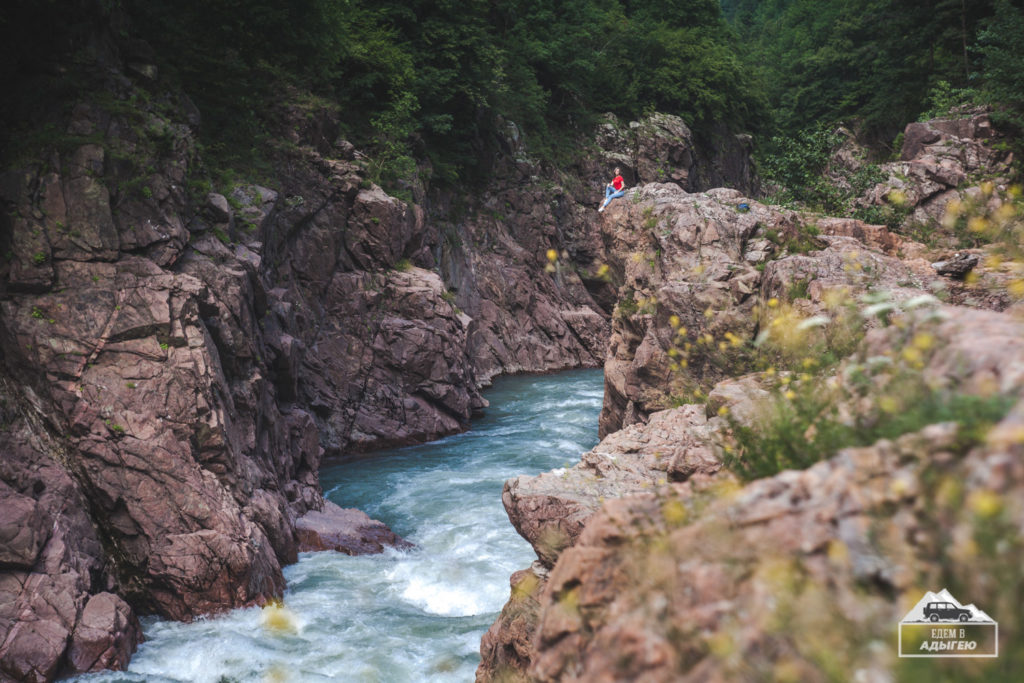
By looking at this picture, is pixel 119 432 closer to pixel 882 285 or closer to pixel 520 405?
pixel 882 285

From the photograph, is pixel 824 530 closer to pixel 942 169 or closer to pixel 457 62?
pixel 942 169

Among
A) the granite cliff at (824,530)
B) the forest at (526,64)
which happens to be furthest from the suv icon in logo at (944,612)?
the forest at (526,64)

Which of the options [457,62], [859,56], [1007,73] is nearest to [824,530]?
[1007,73]

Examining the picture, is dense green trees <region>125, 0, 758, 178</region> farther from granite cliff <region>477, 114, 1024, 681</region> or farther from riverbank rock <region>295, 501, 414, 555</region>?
granite cliff <region>477, 114, 1024, 681</region>

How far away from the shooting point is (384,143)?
23734mm

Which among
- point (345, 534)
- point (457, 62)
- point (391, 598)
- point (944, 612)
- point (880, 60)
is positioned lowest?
point (391, 598)

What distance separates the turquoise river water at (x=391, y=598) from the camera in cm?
871

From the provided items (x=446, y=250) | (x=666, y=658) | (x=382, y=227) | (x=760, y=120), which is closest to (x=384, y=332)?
(x=382, y=227)

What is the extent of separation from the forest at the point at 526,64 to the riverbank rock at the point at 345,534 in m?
8.42

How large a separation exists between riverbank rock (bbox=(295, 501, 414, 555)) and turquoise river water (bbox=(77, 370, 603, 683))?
0.26 metres

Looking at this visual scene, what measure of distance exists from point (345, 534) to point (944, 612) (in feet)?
38.4

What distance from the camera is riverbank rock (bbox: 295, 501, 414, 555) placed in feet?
40.6

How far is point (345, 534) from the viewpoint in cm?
1273

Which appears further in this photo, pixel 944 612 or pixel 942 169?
pixel 942 169
